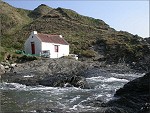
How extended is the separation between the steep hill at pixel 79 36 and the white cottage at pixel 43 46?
500 cm

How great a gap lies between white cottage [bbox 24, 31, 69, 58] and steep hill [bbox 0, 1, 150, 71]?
197 inches

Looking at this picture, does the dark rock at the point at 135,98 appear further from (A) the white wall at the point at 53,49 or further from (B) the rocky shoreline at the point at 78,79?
(A) the white wall at the point at 53,49

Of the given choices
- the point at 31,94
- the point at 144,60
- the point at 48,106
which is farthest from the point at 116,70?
the point at 48,106

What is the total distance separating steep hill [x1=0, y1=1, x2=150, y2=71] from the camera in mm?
53281

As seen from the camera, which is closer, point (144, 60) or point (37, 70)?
point (37, 70)

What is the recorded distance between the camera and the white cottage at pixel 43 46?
163 feet

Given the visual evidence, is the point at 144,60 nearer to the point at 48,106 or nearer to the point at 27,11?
the point at 48,106

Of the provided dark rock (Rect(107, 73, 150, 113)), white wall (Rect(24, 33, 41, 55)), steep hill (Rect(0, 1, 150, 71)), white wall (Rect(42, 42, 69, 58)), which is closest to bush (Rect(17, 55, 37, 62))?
→ white wall (Rect(24, 33, 41, 55))

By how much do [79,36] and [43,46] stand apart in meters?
27.5

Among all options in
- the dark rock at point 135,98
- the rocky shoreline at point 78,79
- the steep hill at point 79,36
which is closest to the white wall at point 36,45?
the rocky shoreline at point 78,79

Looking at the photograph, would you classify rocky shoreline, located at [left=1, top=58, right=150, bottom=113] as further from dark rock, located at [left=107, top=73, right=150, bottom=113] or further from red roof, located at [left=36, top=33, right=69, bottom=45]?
red roof, located at [left=36, top=33, right=69, bottom=45]

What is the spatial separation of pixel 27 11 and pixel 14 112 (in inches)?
3986

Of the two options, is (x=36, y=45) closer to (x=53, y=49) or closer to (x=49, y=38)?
(x=53, y=49)

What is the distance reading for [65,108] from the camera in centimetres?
1834
